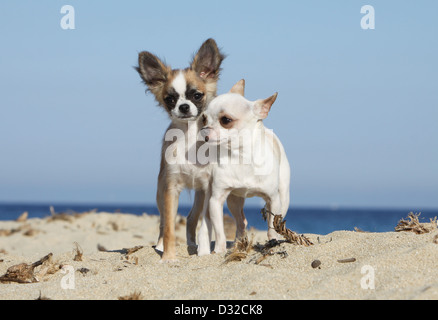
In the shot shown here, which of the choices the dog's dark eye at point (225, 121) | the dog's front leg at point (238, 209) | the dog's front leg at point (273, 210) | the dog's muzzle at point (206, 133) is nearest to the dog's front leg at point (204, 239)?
the dog's front leg at point (238, 209)

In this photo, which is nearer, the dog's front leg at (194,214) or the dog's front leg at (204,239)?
the dog's front leg at (204,239)

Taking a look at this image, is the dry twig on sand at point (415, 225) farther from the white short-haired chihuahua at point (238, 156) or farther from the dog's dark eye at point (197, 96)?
the dog's dark eye at point (197, 96)

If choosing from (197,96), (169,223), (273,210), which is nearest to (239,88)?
(197,96)

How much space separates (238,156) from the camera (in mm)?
5273

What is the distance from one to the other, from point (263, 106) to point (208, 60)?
1.24 meters

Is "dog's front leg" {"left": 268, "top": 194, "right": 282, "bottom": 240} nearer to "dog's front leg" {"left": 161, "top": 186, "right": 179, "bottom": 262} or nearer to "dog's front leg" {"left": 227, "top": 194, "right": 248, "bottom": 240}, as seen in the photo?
"dog's front leg" {"left": 227, "top": 194, "right": 248, "bottom": 240}

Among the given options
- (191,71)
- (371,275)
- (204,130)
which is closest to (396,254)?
(371,275)

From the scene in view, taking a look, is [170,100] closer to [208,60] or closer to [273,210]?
[208,60]

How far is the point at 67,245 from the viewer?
8906mm

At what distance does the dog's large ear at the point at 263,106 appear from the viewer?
16.8 feet

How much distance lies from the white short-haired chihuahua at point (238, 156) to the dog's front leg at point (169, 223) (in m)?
0.29

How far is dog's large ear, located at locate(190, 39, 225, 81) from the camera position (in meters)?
6.07

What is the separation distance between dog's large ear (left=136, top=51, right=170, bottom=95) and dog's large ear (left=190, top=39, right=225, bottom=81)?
1.09 ft

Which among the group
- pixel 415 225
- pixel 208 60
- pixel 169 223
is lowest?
pixel 169 223
